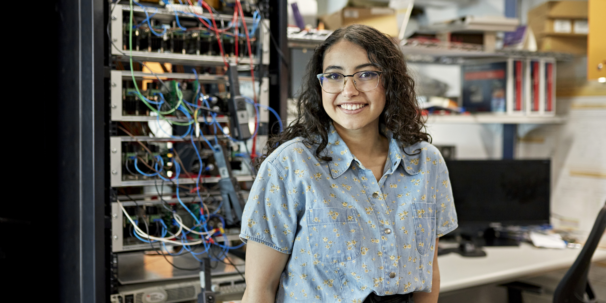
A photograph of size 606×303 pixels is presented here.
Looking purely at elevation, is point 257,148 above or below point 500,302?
above

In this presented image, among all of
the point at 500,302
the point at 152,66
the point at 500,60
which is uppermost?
the point at 500,60

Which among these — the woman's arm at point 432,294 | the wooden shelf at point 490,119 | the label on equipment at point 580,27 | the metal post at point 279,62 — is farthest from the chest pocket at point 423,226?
the label on equipment at point 580,27

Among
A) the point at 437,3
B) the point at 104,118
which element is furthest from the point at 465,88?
the point at 104,118

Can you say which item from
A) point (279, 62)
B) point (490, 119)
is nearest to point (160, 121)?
point (279, 62)

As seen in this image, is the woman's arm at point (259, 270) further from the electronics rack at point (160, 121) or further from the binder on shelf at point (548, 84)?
the binder on shelf at point (548, 84)

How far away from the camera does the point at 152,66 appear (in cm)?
175

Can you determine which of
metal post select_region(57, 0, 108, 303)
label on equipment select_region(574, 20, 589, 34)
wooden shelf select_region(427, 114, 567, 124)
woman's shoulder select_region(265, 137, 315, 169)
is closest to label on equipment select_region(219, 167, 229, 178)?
metal post select_region(57, 0, 108, 303)

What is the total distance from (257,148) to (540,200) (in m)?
1.54

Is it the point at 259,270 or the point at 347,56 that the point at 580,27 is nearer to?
the point at 347,56

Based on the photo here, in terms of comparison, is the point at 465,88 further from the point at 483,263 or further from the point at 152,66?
the point at 152,66

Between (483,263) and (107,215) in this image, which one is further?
(483,263)

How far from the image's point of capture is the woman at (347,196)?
1.08 metres

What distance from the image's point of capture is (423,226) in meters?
1.17

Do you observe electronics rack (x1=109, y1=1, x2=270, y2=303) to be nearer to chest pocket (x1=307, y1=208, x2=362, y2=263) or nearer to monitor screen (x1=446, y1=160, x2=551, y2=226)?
chest pocket (x1=307, y1=208, x2=362, y2=263)
